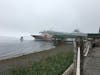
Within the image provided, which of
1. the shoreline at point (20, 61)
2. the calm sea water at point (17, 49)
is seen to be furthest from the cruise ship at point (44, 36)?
A: the shoreline at point (20, 61)

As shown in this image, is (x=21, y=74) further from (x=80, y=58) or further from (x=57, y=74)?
(x=80, y=58)

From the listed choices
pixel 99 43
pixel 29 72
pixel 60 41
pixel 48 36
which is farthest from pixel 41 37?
pixel 29 72

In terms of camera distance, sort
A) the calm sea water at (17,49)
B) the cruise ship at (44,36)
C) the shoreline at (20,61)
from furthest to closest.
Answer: the cruise ship at (44,36), the calm sea water at (17,49), the shoreline at (20,61)

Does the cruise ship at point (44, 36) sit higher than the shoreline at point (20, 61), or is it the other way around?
the shoreline at point (20, 61)

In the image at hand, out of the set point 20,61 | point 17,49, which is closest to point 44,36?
point 17,49

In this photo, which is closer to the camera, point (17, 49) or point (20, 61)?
point (20, 61)

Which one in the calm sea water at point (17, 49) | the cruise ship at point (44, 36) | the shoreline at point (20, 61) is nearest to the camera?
the shoreline at point (20, 61)

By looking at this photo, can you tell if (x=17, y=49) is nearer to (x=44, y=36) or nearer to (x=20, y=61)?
(x=20, y=61)

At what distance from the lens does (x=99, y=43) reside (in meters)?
24.6

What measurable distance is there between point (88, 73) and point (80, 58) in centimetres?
186

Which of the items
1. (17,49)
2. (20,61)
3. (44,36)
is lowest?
(17,49)

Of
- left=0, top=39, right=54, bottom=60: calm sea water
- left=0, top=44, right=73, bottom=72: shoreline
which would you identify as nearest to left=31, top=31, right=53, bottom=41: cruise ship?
left=0, top=39, right=54, bottom=60: calm sea water

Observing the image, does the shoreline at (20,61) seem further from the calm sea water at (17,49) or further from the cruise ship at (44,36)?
the cruise ship at (44,36)

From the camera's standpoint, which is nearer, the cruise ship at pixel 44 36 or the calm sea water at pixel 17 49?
the calm sea water at pixel 17 49
